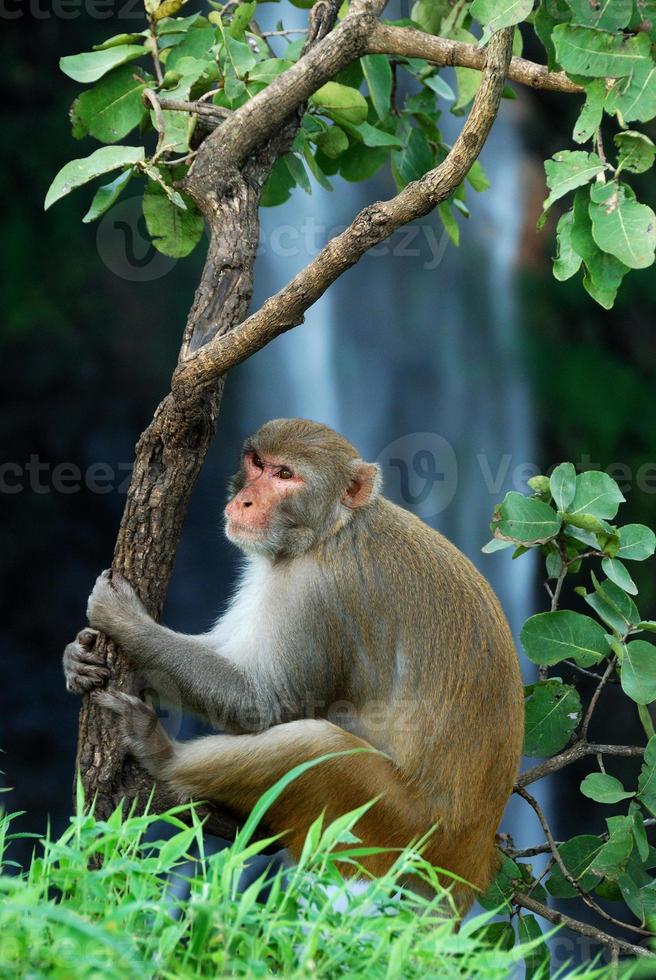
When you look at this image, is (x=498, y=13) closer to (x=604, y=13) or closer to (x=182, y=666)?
(x=604, y=13)

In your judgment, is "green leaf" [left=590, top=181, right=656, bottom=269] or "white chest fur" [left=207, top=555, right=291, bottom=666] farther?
"white chest fur" [left=207, top=555, right=291, bottom=666]

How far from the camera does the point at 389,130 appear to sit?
16.4 ft

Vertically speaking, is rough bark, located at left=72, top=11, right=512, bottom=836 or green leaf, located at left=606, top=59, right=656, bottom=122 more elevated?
green leaf, located at left=606, top=59, right=656, bottom=122

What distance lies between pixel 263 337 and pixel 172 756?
1496 mm

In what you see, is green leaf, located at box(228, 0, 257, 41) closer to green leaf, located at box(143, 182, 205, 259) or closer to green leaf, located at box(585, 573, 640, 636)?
green leaf, located at box(143, 182, 205, 259)

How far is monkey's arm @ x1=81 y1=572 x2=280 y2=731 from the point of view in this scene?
3914 mm

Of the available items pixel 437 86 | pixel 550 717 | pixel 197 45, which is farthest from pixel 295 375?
pixel 550 717

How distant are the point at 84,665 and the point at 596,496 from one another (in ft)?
6.47

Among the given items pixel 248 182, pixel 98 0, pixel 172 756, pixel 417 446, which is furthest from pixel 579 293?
pixel 172 756

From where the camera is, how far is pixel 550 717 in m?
4.50

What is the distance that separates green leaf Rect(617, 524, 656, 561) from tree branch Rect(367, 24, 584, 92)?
5.32 ft

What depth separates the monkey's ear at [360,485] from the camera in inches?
170

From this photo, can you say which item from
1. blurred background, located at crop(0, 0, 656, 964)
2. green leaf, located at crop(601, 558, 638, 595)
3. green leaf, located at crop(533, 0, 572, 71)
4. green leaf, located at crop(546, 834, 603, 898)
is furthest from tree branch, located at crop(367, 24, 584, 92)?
blurred background, located at crop(0, 0, 656, 964)

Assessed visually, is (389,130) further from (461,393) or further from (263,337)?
(461,393)
